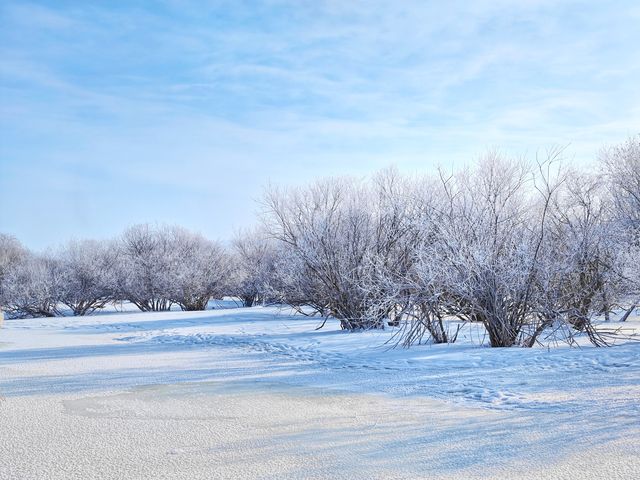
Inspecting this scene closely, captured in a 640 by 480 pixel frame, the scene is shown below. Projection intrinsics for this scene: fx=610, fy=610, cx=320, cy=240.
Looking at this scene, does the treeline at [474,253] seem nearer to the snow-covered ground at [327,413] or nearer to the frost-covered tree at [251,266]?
the snow-covered ground at [327,413]

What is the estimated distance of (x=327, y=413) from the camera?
742 cm

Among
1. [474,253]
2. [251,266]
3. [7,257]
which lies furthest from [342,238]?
[7,257]

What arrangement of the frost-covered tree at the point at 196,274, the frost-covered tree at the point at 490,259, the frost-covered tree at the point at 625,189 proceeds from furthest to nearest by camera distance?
the frost-covered tree at the point at 196,274, the frost-covered tree at the point at 625,189, the frost-covered tree at the point at 490,259

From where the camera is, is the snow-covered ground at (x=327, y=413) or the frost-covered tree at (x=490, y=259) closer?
the snow-covered ground at (x=327, y=413)

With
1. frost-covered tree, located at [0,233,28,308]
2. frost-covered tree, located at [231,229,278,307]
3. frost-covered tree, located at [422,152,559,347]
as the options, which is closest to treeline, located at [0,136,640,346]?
frost-covered tree, located at [422,152,559,347]

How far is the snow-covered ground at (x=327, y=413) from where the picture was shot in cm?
541

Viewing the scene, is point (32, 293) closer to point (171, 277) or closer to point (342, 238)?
point (171, 277)

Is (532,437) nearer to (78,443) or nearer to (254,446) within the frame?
(254,446)

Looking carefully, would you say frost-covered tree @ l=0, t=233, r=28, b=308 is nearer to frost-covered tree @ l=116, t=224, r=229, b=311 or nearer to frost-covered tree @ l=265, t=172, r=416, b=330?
frost-covered tree @ l=116, t=224, r=229, b=311

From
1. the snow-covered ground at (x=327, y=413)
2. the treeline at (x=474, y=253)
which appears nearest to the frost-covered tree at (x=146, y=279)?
the treeline at (x=474, y=253)

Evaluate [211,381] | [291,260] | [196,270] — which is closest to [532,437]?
[211,381]

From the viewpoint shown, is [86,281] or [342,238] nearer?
[342,238]

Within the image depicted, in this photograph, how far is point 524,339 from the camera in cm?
1350

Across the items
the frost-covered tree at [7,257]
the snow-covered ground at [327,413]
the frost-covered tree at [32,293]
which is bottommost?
the snow-covered ground at [327,413]
